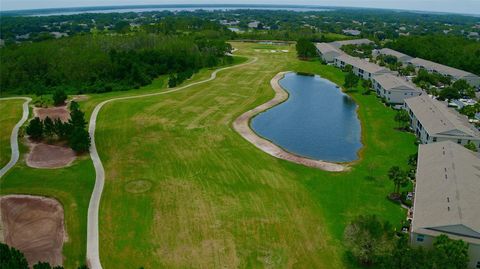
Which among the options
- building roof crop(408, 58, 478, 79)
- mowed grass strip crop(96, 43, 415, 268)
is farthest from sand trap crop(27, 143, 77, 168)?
building roof crop(408, 58, 478, 79)

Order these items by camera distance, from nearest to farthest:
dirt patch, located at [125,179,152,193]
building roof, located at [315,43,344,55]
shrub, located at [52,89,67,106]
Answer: dirt patch, located at [125,179,152,193] → shrub, located at [52,89,67,106] → building roof, located at [315,43,344,55]

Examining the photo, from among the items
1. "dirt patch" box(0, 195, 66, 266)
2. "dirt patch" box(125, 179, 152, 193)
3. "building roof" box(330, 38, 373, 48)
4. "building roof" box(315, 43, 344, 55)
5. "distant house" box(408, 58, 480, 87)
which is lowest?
"dirt patch" box(0, 195, 66, 266)

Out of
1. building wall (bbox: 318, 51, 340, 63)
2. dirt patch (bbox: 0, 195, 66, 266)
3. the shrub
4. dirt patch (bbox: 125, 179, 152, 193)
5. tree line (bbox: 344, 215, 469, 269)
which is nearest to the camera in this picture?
tree line (bbox: 344, 215, 469, 269)

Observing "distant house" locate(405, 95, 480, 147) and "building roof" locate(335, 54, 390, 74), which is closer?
"distant house" locate(405, 95, 480, 147)

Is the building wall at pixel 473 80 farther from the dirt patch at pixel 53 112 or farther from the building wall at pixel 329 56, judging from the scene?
the dirt patch at pixel 53 112

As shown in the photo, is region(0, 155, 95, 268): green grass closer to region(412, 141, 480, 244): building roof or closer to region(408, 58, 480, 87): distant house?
region(412, 141, 480, 244): building roof

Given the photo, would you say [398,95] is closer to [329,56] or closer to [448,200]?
[448,200]
